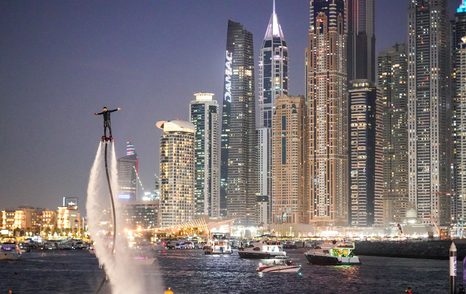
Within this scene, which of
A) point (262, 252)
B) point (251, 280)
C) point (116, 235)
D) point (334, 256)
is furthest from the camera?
point (262, 252)

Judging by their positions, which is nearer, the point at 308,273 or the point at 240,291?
the point at 240,291

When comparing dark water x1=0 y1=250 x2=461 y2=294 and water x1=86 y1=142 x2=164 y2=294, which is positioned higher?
water x1=86 y1=142 x2=164 y2=294

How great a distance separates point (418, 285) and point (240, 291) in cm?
2395

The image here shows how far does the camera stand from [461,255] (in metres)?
186

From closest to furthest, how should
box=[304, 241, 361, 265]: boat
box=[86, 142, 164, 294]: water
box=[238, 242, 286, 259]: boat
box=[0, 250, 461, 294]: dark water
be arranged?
box=[86, 142, 164, 294]: water < box=[0, 250, 461, 294]: dark water < box=[304, 241, 361, 265]: boat < box=[238, 242, 286, 259]: boat

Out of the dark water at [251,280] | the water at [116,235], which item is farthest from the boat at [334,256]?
the water at [116,235]

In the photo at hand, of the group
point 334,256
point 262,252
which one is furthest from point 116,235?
point 262,252

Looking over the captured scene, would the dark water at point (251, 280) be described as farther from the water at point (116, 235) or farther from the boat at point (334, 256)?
the water at point (116, 235)

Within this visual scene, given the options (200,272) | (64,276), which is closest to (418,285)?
(200,272)

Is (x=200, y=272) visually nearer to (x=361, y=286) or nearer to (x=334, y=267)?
(x=334, y=267)

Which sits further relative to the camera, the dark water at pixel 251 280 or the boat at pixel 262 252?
the boat at pixel 262 252

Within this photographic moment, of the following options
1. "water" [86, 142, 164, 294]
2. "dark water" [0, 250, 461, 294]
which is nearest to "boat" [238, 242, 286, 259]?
"dark water" [0, 250, 461, 294]

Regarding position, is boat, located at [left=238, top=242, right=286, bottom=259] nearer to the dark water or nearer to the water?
the dark water

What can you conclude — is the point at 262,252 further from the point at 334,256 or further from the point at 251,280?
the point at 251,280
